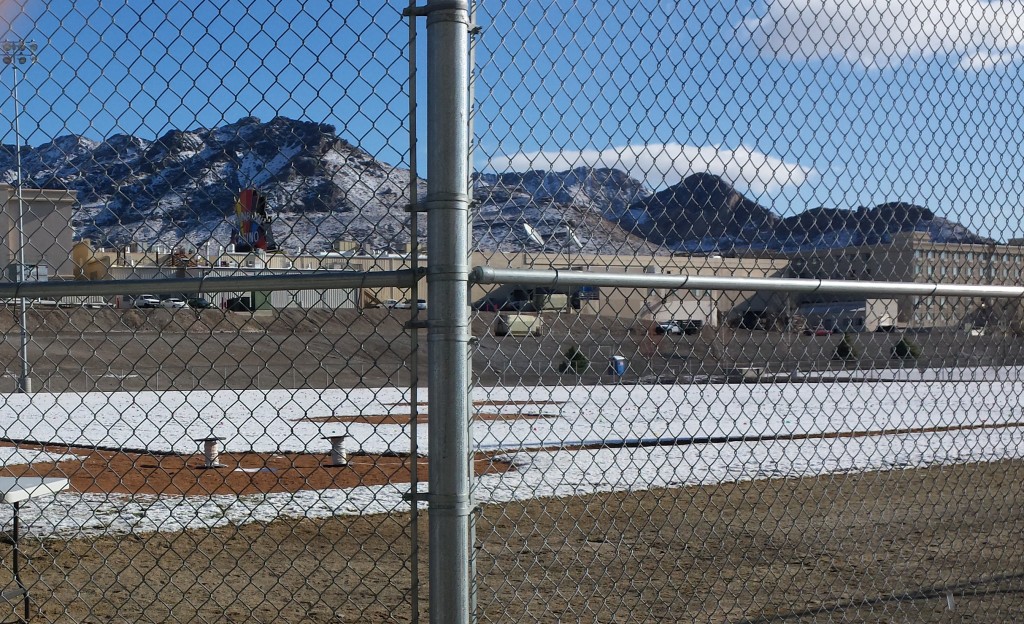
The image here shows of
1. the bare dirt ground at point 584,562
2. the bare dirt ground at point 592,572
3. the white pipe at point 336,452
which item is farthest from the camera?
the white pipe at point 336,452

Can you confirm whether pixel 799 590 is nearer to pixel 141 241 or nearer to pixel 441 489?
pixel 441 489

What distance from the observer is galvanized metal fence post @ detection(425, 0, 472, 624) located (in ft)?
8.92

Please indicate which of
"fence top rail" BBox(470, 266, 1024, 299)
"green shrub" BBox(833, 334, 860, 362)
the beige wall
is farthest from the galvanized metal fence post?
"green shrub" BBox(833, 334, 860, 362)

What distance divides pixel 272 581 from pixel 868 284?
4597 mm

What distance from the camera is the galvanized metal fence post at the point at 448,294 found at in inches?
107

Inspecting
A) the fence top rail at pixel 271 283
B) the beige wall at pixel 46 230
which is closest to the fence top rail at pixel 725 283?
the fence top rail at pixel 271 283

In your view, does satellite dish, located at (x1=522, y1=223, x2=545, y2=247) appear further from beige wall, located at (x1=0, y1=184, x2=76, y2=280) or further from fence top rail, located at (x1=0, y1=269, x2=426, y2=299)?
beige wall, located at (x1=0, y1=184, x2=76, y2=280)

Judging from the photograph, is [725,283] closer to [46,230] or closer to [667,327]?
[667,327]

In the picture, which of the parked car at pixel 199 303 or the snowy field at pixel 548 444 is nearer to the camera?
the parked car at pixel 199 303

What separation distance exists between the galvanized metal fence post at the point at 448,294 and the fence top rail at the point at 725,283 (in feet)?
0.45

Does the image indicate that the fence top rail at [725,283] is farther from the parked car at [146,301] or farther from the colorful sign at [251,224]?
the parked car at [146,301]

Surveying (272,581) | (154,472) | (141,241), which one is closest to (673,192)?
(141,241)

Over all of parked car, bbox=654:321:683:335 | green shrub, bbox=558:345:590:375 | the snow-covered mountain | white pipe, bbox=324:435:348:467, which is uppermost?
the snow-covered mountain

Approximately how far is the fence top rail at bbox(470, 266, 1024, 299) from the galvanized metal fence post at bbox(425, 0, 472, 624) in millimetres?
137
